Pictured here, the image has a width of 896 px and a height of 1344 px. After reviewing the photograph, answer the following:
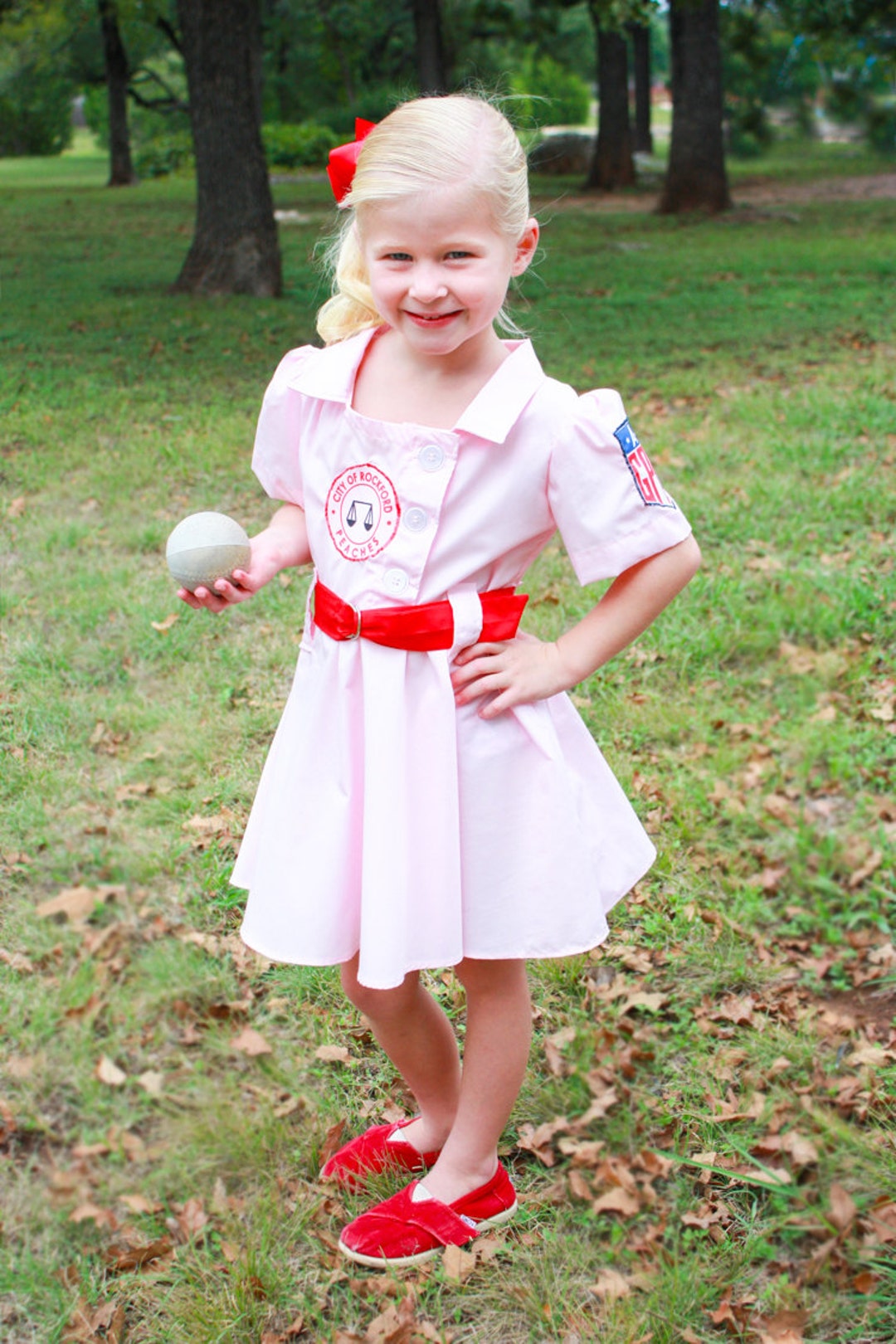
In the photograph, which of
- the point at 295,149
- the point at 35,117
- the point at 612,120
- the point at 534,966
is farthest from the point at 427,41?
the point at 35,117

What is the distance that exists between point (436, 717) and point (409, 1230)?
38.9 inches

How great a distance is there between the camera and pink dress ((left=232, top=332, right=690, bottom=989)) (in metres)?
1.93

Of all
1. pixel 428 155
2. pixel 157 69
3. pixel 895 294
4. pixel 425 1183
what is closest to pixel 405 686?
pixel 428 155

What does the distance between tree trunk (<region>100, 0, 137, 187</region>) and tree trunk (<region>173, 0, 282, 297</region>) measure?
16585 millimetres

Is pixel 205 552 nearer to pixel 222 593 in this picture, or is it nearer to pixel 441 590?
pixel 222 593

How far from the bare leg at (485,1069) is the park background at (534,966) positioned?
0.45ft

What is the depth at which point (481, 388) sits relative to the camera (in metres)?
1.97

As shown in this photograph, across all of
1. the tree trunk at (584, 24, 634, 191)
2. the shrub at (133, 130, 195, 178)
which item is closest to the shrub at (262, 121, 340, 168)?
the shrub at (133, 130, 195, 178)

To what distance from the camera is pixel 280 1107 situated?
2.67 m

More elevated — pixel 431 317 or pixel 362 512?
pixel 431 317

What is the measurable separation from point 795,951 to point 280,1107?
52.2 inches

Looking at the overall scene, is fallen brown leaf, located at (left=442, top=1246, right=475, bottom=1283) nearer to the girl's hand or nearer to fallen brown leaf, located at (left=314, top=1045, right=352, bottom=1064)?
fallen brown leaf, located at (left=314, top=1045, right=352, bottom=1064)

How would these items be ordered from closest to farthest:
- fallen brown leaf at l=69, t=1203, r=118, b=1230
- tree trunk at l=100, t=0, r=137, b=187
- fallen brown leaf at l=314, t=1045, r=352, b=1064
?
1. fallen brown leaf at l=69, t=1203, r=118, b=1230
2. fallen brown leaf at l=314, t=1045, r=352, b=1064
3. tree trunk at l=100, t=0, r=137, b=187

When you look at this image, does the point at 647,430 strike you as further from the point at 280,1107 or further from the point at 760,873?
the point at 280,1107
